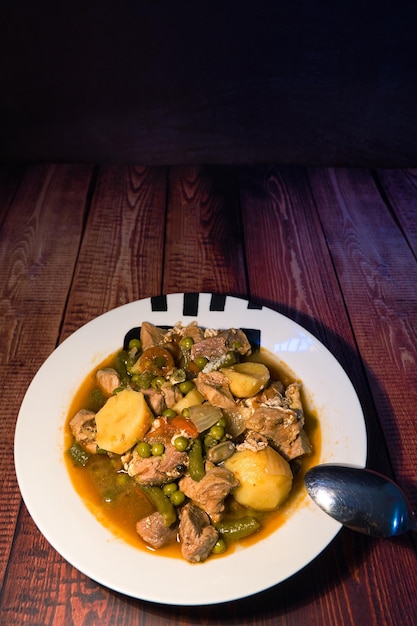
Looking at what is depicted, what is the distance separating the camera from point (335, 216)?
12.1 ft

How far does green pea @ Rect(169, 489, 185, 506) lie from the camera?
204cm

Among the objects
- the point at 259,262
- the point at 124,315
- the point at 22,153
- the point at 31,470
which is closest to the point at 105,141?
the point at 22,153

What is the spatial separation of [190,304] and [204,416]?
65 cm

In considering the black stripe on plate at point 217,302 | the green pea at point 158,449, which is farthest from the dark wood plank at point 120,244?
the green pea at point 158,449

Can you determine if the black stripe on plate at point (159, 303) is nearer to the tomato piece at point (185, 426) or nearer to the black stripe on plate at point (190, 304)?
the black stripe on plate at point (190, 304)

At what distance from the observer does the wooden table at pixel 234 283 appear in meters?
1.98

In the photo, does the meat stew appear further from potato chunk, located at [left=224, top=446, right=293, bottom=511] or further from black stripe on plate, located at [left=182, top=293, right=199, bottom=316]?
black stripe on plate, located at [left=182, top=293, right=199, bottom=316]

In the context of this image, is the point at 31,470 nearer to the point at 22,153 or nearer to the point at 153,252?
the point at 153,252

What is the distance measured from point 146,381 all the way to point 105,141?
2309mm

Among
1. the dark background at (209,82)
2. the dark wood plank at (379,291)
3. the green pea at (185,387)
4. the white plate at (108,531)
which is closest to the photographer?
the white plate at (108,531)

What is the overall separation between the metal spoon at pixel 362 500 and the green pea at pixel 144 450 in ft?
1.92

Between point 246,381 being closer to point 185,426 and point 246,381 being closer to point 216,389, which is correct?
point 216,389

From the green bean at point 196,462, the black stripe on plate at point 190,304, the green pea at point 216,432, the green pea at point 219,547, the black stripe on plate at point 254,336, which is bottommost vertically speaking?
the green pea at point 219,547

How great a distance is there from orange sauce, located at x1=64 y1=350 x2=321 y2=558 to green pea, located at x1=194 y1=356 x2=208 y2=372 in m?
0.47
